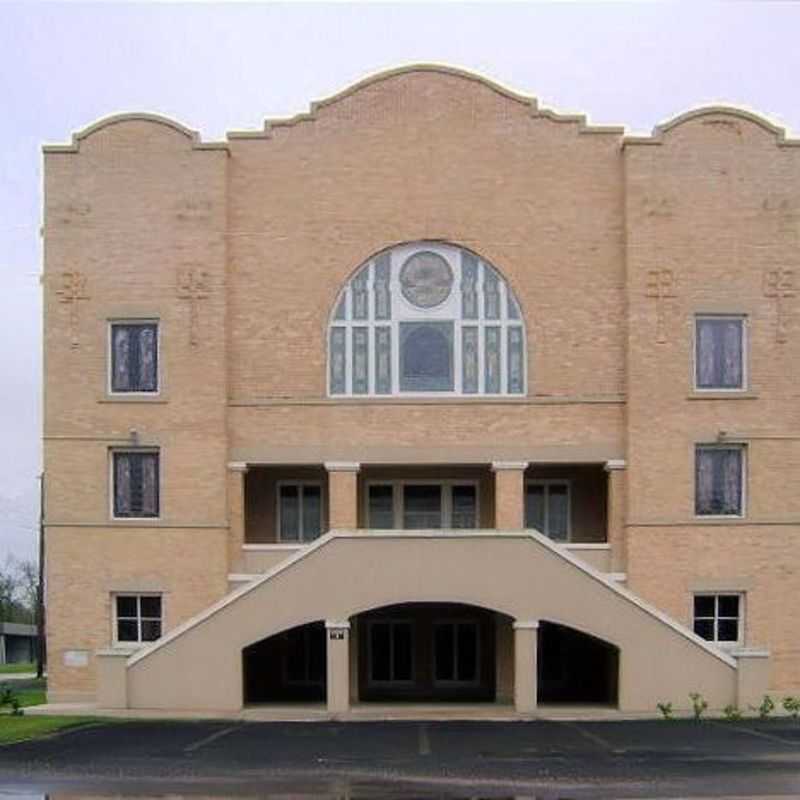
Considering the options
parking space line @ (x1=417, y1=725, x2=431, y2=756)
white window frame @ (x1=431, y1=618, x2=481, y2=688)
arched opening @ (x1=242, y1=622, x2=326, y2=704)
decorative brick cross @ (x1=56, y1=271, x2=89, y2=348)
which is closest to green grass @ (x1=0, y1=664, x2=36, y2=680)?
arched opening @ (x1=242, y1=622, x2=326, y2=704)

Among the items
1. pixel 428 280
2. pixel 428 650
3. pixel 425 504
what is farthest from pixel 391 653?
pixel 428 280

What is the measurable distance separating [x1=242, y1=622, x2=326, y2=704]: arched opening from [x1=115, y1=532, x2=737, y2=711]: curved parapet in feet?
17.0

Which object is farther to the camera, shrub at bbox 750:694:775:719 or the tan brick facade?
the tan brick facade

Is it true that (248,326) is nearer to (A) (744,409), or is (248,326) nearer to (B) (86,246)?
(B) (86,246)

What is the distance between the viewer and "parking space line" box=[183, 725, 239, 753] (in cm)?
2389

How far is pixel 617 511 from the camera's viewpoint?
34.2 metres

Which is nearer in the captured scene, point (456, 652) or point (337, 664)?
point (337, 664)

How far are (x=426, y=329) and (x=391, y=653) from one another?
8224mm

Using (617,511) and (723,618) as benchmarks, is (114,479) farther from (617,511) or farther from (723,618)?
(723,618)

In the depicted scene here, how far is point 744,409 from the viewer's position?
34.2 meters

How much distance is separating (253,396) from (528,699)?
9.40 m

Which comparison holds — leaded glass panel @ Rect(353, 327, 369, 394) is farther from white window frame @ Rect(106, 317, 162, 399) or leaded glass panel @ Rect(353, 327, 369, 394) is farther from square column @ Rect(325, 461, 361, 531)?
white window frame @ Rect(106, 317, 162, 399)

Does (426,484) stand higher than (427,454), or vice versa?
(427,454)

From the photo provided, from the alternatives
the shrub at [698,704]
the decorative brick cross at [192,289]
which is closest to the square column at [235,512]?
the decorative brick cross at [192,289]
